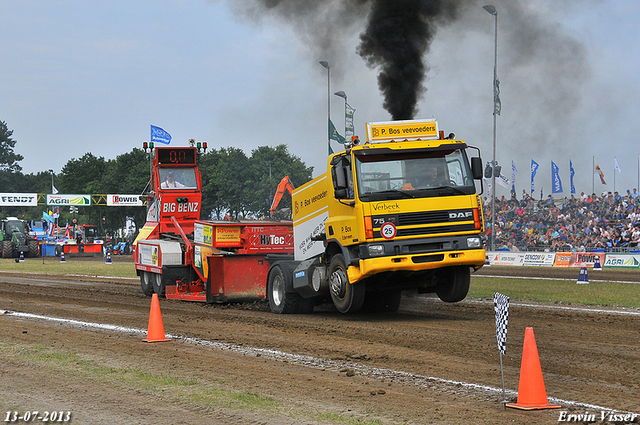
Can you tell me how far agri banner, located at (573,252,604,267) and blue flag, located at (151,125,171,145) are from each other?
27.1 metres

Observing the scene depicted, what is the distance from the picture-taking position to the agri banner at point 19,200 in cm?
6481

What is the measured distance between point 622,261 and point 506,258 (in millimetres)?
5502

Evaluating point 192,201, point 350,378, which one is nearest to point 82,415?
point 350,378

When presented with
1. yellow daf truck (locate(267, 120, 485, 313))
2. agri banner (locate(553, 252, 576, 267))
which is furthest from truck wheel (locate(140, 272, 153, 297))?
agri banner (locate(553, 252, 576, 267))

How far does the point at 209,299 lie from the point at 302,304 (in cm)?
282

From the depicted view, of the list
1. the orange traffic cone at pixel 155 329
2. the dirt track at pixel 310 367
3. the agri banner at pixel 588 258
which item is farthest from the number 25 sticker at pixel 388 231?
the agri banner at pixel 588 258

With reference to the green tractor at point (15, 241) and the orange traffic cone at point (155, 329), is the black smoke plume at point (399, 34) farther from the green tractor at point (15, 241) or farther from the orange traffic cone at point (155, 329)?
the green tractor at point (15, 241)

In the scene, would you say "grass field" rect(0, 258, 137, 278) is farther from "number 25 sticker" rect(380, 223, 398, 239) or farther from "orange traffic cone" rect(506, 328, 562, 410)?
Answer: "orange traffic cone" rect(506, 328, 562, 410)

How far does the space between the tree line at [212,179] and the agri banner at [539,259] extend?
21.1 metres

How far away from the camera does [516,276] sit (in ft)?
83.1

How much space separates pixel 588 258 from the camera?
3052 centimetres

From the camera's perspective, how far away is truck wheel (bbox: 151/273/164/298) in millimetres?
17516

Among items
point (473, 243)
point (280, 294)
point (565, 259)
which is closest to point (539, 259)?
point (565, 259)

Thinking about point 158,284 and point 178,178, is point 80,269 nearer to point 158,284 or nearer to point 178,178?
point 178,178
